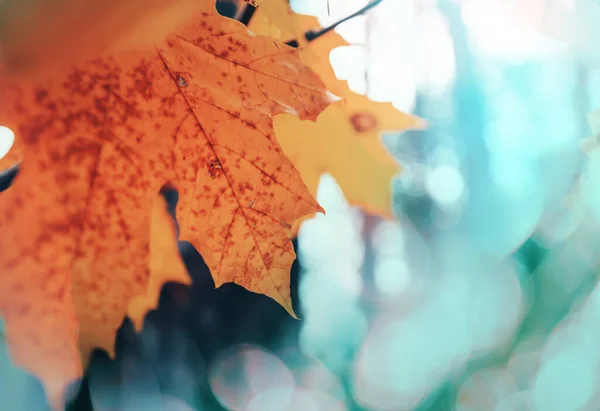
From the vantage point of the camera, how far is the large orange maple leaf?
0.35 metres

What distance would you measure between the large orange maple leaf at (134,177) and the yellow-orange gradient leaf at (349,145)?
3.7 inches

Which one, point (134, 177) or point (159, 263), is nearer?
point (134, 177)

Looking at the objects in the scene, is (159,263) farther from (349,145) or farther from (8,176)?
(349,145)

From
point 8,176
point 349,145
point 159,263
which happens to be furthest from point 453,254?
point 8,176

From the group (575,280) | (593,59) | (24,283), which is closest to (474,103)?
(593,59)

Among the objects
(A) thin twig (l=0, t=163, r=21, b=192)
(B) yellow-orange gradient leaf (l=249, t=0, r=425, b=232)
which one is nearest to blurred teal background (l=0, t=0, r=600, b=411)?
(B) yellow-orange gradient leaf (l=249, t=0, r=425, b=232)

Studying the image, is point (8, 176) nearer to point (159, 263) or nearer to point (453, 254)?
point (159, 263)

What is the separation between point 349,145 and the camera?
0.52 meters

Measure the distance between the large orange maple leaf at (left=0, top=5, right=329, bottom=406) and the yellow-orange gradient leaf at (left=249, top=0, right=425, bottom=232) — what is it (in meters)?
0.09

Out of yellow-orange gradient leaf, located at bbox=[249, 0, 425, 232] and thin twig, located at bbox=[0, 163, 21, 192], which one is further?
yellow-orange gradient leaf, located at bbox=[249, 0, 425, 232]

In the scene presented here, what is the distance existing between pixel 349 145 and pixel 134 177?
0.30m

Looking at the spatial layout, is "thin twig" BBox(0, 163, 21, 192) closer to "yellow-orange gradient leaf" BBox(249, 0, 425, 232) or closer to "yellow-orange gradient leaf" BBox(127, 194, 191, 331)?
"yellow-orange gradient leaf" BBox(127, 194, 191, 331)

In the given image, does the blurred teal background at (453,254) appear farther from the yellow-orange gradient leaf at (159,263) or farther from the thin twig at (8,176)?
the thin twig at (8,176)

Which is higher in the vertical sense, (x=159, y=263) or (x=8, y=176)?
(x=8, y=176)
